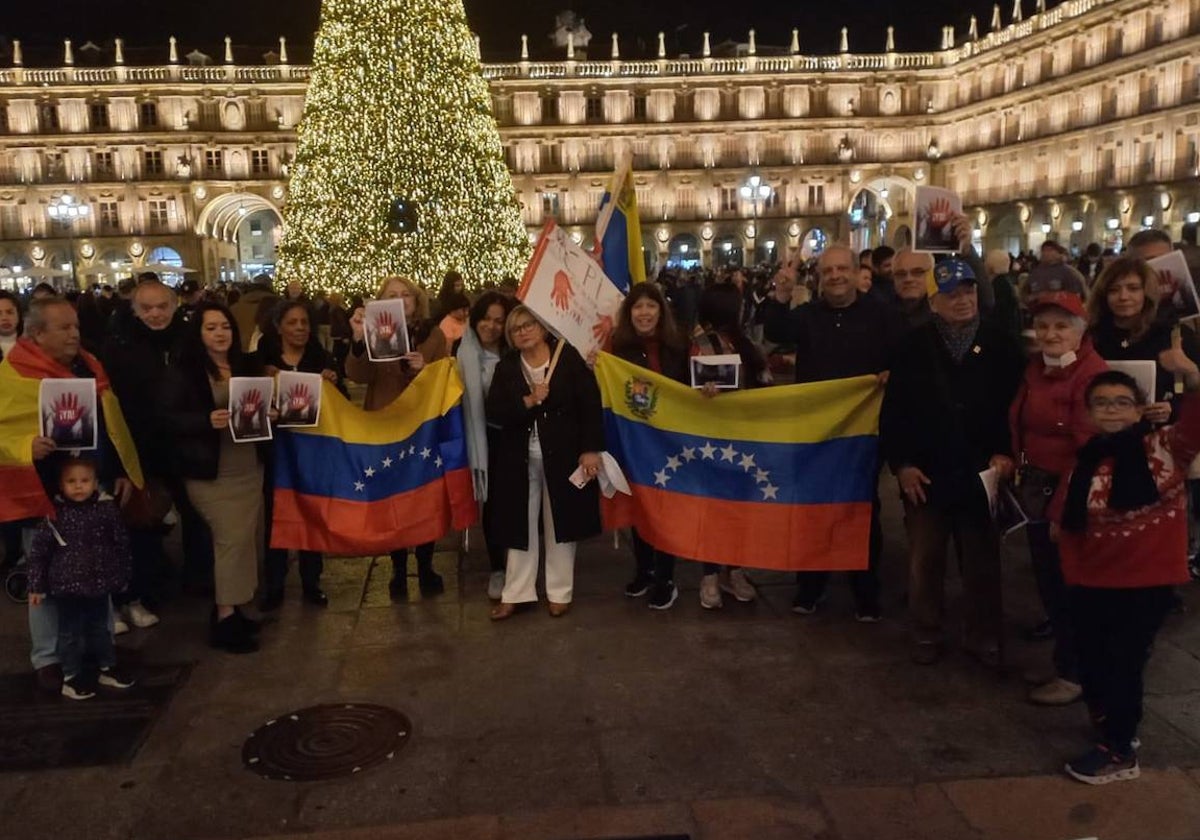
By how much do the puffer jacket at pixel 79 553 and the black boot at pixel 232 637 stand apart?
26.1 inches

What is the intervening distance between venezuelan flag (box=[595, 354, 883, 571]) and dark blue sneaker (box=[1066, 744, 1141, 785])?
174cm

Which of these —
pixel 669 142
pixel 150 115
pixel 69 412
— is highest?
pixel 150 115

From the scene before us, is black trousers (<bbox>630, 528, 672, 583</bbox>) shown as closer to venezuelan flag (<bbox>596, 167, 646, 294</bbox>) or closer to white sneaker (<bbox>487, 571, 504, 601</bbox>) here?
white sneaker (<bbox>487, 571, 504, 601</bbox>)

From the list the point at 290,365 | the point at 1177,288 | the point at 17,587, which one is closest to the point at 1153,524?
the point at 1177,288

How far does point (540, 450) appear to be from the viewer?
5574mm

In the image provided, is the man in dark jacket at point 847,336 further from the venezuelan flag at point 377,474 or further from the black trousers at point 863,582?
the venezuelan flag at point 377,474

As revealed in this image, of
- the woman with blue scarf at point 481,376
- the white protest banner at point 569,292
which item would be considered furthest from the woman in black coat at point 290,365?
the white protest banner at point 569,292

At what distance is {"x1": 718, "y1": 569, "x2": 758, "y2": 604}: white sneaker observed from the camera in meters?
5.90

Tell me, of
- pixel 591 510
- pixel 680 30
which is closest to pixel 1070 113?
pixel 680 30

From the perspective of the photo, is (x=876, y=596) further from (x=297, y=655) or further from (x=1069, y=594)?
(x=297, y=655)

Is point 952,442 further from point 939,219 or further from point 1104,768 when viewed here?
point 1104,768

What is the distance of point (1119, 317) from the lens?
183 inches

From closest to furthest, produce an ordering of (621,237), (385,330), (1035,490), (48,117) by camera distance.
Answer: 1. (1035,490)
2. (385,330)
3. (621,237)
4. (48,117)

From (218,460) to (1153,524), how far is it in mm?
4397
